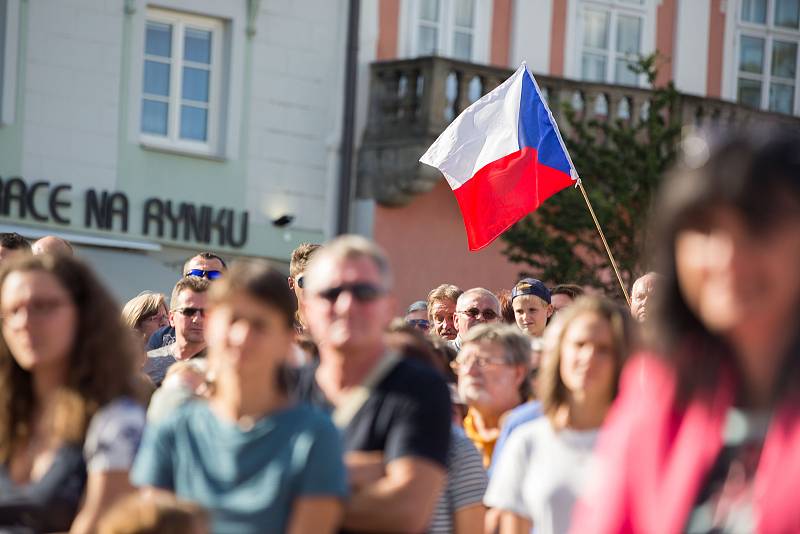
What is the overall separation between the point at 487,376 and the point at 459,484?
47.4 inches

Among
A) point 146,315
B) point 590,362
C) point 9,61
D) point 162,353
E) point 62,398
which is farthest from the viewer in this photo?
point 9,61

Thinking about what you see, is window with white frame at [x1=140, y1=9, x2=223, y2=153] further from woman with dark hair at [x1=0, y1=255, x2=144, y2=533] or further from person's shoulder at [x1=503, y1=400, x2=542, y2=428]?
woman with dark hair at [x1=0, y1=255, x2=144, y2=533]

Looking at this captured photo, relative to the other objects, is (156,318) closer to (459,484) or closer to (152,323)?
(152,323)

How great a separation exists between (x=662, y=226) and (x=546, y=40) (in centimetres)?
2214

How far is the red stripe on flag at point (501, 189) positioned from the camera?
11586 mm

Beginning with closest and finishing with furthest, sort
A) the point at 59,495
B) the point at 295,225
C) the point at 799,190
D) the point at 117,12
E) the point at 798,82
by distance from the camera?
the point at 799,190, the point at 59,495, the point at 117,12, the point at 295,225, the point at 798,82

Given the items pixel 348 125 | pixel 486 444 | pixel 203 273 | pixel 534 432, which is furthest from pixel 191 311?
pixel 348 125

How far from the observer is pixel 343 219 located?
23.0m

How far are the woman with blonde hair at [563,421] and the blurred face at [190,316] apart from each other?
3050mm

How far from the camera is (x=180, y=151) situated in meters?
21.3

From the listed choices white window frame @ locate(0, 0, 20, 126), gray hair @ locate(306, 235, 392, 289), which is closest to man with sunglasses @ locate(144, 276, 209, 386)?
gray hair @ locate(306, 235, 392, 289)

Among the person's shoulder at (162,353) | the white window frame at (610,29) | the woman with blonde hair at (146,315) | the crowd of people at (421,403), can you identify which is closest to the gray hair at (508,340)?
the crowd of people at (421,403)

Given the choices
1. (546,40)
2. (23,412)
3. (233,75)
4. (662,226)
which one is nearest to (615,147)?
(546,40)

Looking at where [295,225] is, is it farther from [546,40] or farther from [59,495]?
[59,495]
